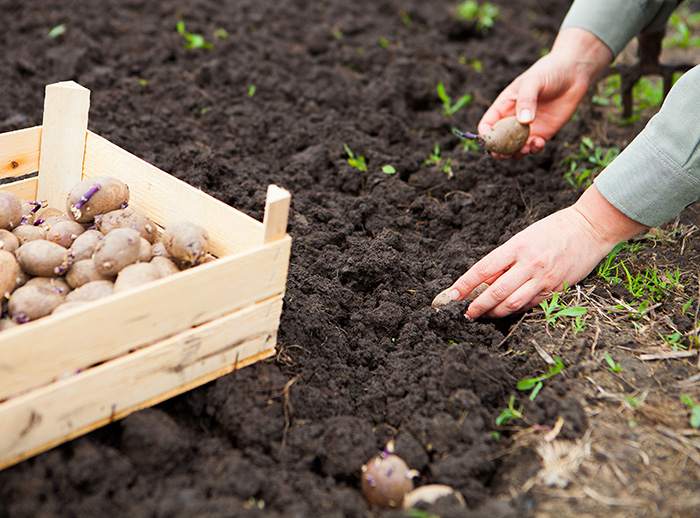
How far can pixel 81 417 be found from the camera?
77.4 inches

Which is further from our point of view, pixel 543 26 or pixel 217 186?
pixel 543 26

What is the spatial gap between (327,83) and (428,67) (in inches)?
33.4

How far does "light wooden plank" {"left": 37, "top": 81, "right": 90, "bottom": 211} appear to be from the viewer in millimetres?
2811

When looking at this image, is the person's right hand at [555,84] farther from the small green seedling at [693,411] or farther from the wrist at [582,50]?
the small green seedling at [693,411]

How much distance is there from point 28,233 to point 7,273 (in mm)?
366

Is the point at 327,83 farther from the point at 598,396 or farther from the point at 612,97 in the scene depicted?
the point at 598,396

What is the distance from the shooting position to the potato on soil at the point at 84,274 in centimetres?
227

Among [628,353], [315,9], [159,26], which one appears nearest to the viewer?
[628,353]

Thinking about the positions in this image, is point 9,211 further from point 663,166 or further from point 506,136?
point 663,166

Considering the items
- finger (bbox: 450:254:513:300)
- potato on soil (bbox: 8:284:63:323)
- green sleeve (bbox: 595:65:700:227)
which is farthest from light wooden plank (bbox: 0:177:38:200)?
green sleeve (bbox: 595:65:700:227)

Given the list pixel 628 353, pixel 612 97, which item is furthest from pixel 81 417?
pixel 612 97

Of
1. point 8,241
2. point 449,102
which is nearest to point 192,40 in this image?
point 449,102

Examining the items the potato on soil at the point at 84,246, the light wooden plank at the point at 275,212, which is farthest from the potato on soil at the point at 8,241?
the light wooden plank at the point at 275,212

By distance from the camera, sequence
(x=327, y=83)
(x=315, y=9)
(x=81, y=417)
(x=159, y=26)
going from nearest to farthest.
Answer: (x=81, y=417)
(x=327, y=83)
(x=159, y=26)
(x=315, y=9)
